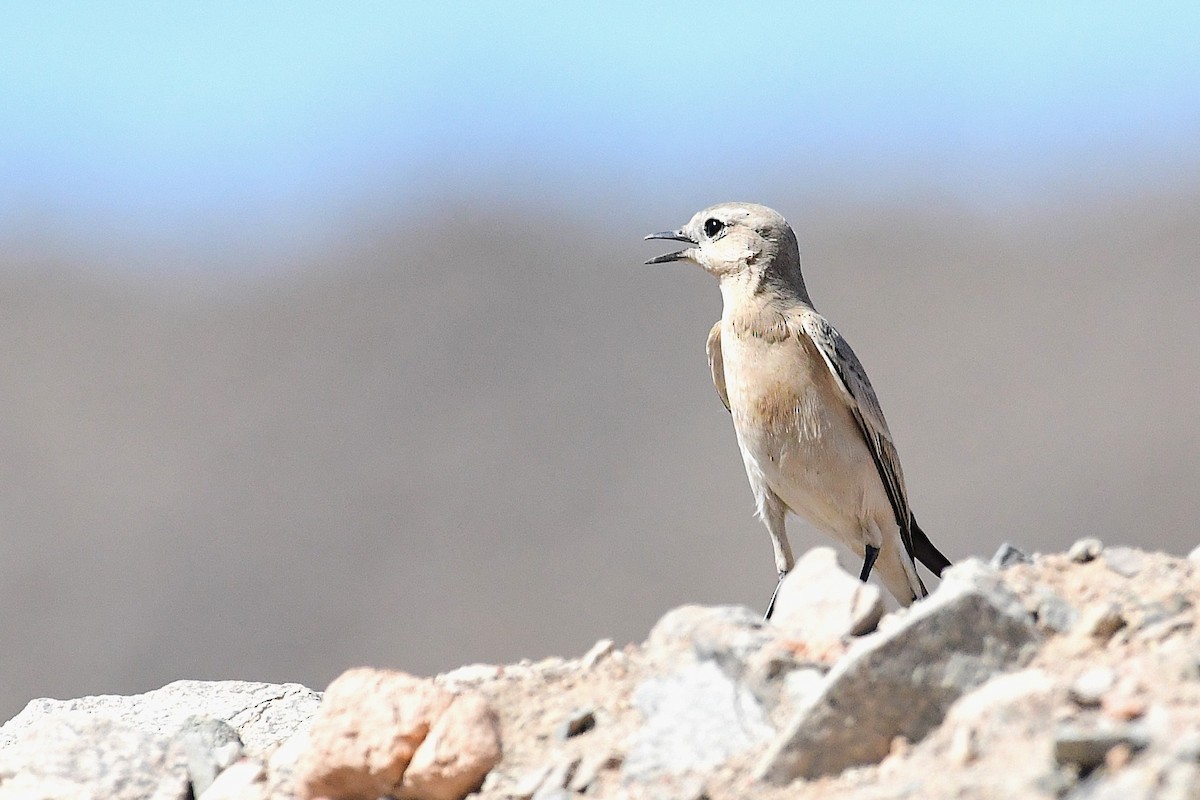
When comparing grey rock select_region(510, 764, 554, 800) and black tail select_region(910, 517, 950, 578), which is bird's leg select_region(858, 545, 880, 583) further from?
grey rock select_region(510, 764, 554, 800)

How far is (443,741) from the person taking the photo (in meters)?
5.79

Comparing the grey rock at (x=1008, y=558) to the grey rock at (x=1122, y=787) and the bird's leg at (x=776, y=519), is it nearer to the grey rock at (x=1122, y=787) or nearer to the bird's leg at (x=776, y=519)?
the grey rock at (x=1122, y=787)

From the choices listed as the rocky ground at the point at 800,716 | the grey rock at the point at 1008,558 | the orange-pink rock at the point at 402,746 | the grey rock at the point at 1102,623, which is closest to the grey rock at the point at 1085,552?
the rocky ground at the point at 800,716

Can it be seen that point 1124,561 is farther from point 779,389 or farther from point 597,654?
point 779,389

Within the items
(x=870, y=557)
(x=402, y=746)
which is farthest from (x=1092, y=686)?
(x=870, y=557)

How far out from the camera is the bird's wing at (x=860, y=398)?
31.4 ft

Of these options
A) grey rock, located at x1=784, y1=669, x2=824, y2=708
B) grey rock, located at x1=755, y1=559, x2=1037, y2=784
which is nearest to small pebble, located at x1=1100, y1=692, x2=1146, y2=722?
grey rock, located at x1=755, y1=559, x2=1037, y2=784

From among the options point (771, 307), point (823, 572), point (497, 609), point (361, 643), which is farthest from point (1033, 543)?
point (823, 572)

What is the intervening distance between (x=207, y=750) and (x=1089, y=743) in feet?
11.9

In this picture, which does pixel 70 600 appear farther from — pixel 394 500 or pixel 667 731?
pixel 667 731

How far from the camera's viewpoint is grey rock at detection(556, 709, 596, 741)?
19.1 feet

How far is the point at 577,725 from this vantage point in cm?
584

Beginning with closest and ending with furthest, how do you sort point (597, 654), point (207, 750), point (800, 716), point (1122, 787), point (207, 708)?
point (1122, 787) < point (800, 716) < point (597, 654) < point (207, 750) < point (207, 708)

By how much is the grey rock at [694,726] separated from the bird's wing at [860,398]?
163 inches
